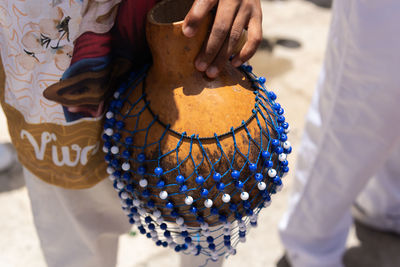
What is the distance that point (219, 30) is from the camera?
0.85 m

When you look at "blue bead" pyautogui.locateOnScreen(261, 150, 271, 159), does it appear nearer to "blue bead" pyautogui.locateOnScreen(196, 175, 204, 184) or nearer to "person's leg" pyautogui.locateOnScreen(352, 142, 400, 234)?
"blue bead" pyautogui.locateOnScreen(196, 175, 204, 184)

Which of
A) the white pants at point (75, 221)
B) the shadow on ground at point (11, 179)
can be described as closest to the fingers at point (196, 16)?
the white pants at point (75, 221)

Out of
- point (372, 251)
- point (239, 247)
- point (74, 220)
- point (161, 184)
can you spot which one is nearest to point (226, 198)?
point (161, 184)

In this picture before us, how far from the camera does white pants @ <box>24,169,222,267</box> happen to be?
1.16 metres

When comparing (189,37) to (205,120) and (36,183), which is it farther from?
(36,183)

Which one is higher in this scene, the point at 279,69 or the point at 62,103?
the point at 62,103

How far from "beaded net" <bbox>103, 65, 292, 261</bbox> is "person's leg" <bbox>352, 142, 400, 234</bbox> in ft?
4.28

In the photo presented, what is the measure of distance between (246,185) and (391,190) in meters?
1.47

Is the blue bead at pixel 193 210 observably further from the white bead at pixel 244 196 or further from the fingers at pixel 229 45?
the fingers at pixel 229 45

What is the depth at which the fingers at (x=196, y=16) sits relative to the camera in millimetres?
820

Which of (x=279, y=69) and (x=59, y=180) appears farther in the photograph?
(x=279, y=69)

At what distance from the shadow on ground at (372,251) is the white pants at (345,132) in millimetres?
176

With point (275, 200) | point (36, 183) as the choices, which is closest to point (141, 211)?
point (36, 183)

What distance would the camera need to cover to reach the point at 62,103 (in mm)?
936
